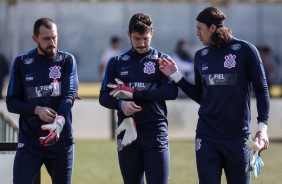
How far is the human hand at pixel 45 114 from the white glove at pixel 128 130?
647 millimetres

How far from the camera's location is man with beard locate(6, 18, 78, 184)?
7758 millimetres

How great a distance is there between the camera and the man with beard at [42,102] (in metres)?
7.76

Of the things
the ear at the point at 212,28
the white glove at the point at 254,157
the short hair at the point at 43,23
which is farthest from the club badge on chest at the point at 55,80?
the white glove at the point at 254,157

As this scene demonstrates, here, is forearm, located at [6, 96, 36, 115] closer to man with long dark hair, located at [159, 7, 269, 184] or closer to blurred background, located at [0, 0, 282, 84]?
man with long dark hair, located at [159, 7, 269, 184]

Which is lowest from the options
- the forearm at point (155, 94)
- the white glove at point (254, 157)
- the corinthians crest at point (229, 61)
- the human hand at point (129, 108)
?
the white glove at point (254, 157)

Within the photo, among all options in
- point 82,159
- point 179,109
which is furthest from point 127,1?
point 82,159

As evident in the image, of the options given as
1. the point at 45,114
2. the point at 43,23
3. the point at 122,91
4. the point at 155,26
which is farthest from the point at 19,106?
the point at 155,26

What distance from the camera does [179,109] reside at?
61.3 ft

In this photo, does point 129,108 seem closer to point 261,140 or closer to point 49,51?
point 49,51

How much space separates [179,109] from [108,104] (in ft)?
35.5

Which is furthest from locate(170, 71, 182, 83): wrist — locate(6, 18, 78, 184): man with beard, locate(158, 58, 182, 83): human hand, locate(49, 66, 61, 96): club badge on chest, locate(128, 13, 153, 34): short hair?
locate(49, 66, 61, 96): club badge on chest

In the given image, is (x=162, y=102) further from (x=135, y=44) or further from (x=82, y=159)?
(x=82, y=159)

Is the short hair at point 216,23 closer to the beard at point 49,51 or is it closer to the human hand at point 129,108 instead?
the human hand at point 129,108

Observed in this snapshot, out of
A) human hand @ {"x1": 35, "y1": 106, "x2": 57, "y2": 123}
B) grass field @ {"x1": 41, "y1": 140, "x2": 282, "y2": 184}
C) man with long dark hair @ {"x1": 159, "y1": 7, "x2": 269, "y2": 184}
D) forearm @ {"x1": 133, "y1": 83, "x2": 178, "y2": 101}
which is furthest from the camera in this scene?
grass field @ {"x1": 41, "y1": 140, "x2": 282, "y2": 184}
